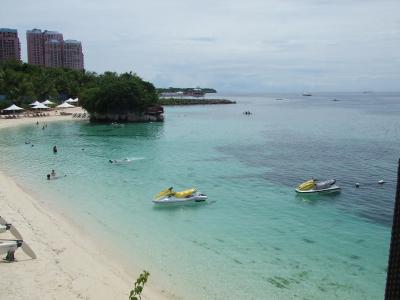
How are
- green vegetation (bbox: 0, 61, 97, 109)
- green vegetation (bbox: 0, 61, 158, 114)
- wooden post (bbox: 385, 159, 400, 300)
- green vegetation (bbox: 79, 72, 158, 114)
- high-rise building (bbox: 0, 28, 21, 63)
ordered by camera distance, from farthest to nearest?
1. high-rise building (bbox: 0, 28, 21, 63)
2. green vegetation (bbox: 0, 61, 97, 109)
3. green vegetation (bbox: 0, 61, 158, 114)
4. green vegetation (bbox: 79, 72, 158, 114)
5. wooden post (bbox: 385, 159, 400, 300)

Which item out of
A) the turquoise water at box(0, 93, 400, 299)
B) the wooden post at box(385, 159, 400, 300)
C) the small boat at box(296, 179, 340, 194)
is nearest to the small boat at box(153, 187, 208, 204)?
the turquoise water at box(0, 93, 400, 299)

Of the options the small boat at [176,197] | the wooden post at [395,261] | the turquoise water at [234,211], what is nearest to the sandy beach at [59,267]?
the turquoise water at [234,211]

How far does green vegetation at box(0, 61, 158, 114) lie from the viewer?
294 feet

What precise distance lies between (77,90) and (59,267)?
4433 inches

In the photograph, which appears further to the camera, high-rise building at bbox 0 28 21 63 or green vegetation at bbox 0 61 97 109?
high-rise building at bbox 0 28 21 63

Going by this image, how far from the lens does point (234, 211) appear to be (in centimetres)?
2984

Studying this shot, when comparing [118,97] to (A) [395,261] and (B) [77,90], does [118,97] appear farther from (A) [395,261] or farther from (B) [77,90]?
(A) [395,261]

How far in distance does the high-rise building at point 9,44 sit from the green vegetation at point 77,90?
58.7 m

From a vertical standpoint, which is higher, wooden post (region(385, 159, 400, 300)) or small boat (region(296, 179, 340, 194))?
wooden post (region(385, 159, 400, 300))

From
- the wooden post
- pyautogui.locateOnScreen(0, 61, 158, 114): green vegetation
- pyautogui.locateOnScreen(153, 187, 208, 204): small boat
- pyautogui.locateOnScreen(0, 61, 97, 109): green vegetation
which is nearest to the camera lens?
the wooden post

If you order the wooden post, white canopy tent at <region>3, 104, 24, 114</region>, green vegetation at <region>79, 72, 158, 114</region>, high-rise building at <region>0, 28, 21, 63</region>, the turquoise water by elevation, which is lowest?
the turquoise water

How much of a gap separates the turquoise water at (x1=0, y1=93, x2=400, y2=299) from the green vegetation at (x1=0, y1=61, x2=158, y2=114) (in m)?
26.8

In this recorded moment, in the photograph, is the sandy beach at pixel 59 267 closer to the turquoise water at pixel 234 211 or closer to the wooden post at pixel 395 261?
the turquoise water at pixel 234 211

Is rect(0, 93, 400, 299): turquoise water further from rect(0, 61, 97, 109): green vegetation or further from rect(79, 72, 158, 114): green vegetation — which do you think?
rect(0, 61, 97, 109): green vegetation
